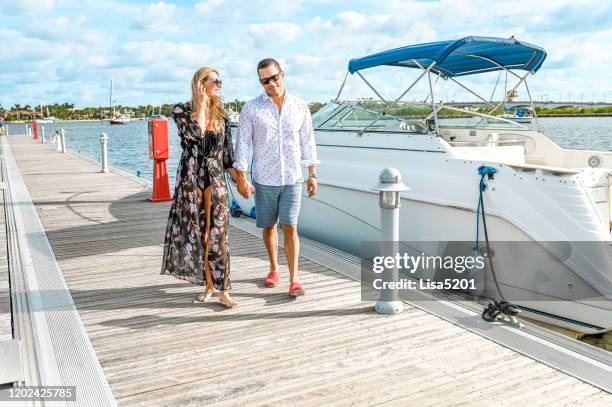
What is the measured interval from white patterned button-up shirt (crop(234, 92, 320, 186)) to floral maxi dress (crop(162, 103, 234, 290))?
14 centimetres

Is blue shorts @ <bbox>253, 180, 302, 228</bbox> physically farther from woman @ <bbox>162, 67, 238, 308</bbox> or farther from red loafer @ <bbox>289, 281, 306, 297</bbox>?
red loafer @ <bbox>289, 281, 306, 297</bbox>

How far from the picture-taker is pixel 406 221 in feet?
19.0

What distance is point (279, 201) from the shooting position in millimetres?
4215

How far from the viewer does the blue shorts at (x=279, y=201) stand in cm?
416

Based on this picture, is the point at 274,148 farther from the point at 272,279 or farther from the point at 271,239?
the point at 272,279

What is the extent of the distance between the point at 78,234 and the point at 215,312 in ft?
11.8

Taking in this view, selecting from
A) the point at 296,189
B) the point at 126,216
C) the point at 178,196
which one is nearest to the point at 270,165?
the point at 296,189

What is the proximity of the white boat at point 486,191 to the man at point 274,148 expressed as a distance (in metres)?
1.77

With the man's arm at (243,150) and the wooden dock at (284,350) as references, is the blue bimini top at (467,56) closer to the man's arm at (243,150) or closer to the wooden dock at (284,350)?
the wooden dock at (284,350)

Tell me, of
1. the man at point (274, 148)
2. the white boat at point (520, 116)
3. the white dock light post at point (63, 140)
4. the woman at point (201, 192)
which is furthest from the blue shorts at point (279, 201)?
the white dock light post at point (63, 140)

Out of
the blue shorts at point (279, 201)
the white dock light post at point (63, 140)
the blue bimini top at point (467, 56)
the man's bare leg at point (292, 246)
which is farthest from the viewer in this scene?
the white dock light post at point (63, 140)

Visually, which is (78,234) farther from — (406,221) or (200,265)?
(406,221)

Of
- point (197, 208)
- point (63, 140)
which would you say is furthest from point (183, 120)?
point (63, 140)

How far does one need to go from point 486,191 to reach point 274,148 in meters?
2.10
